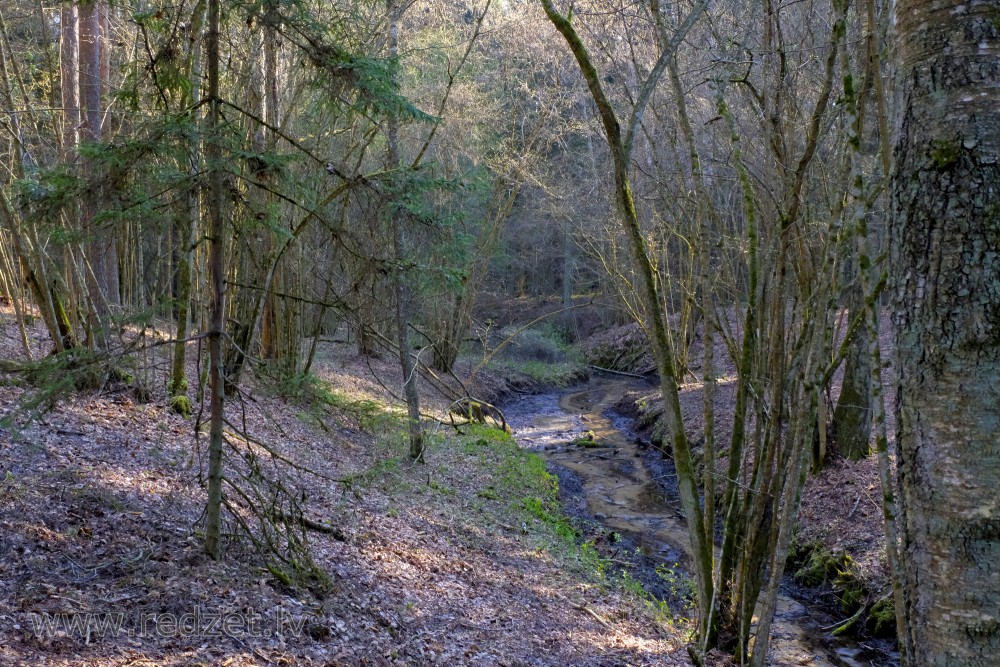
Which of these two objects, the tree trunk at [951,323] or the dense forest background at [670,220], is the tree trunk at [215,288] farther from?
the tree trunk at [951,323]

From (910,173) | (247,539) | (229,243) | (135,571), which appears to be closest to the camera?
(910,173)

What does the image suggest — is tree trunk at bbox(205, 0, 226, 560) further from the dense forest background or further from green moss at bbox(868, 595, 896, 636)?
green moss at bbox(868, 595, 896, 636)

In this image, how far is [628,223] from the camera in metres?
4.58

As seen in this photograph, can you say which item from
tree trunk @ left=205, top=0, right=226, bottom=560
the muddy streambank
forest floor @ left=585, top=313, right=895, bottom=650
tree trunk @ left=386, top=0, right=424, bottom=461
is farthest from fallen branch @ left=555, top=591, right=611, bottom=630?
tree trunk @ left=386, top=0, right=424, bottom=461

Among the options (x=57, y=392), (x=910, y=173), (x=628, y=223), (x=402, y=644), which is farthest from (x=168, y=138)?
(x=910, y=173)

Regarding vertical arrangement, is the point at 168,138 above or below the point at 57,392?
above

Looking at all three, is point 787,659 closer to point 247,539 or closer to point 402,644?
point 402,644

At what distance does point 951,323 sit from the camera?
181cm

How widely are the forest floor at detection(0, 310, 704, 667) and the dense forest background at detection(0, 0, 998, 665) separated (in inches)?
14.9

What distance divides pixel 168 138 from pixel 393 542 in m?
4.24

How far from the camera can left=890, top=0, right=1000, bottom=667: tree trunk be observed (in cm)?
176

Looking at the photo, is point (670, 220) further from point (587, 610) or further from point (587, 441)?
point (587, 610)

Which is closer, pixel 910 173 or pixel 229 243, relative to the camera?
pixel 910 173

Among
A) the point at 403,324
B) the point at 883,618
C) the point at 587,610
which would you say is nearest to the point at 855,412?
the point at 883,618
